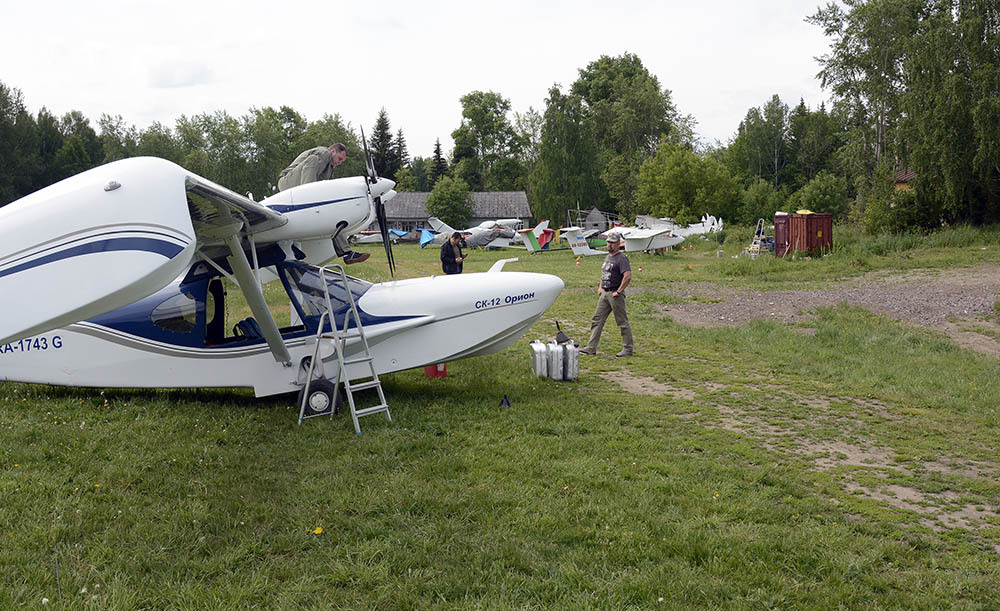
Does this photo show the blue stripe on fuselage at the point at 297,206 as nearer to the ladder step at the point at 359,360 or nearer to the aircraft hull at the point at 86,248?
the ladder step at the point at 359,360

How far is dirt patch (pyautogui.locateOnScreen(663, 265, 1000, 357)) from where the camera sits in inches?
471

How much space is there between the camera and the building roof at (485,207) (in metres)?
63.4

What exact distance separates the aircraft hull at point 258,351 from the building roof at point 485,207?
56.4 m

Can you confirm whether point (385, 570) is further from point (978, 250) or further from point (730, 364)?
point (978, 250)

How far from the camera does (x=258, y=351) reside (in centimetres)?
690

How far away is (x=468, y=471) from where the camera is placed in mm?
5141

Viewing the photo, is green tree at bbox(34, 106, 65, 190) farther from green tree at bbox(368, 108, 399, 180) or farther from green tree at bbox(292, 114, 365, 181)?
green tree at bbox(368, 108, 399, 180)

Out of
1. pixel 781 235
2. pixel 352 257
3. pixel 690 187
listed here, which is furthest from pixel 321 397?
pixel 690 187

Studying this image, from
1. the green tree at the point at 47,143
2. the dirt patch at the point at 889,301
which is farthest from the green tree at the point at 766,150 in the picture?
the green tree at the point at 47,143

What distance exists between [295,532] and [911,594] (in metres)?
3.60

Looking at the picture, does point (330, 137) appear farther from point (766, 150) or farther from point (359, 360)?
point (359, 360)

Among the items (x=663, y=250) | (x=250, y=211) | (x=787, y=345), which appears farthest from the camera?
(x=663, y=250)

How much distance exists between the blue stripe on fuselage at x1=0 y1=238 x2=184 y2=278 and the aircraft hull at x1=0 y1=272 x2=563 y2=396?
356cm

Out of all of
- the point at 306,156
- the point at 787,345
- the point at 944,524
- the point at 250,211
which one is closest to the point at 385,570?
the point at 250,211
